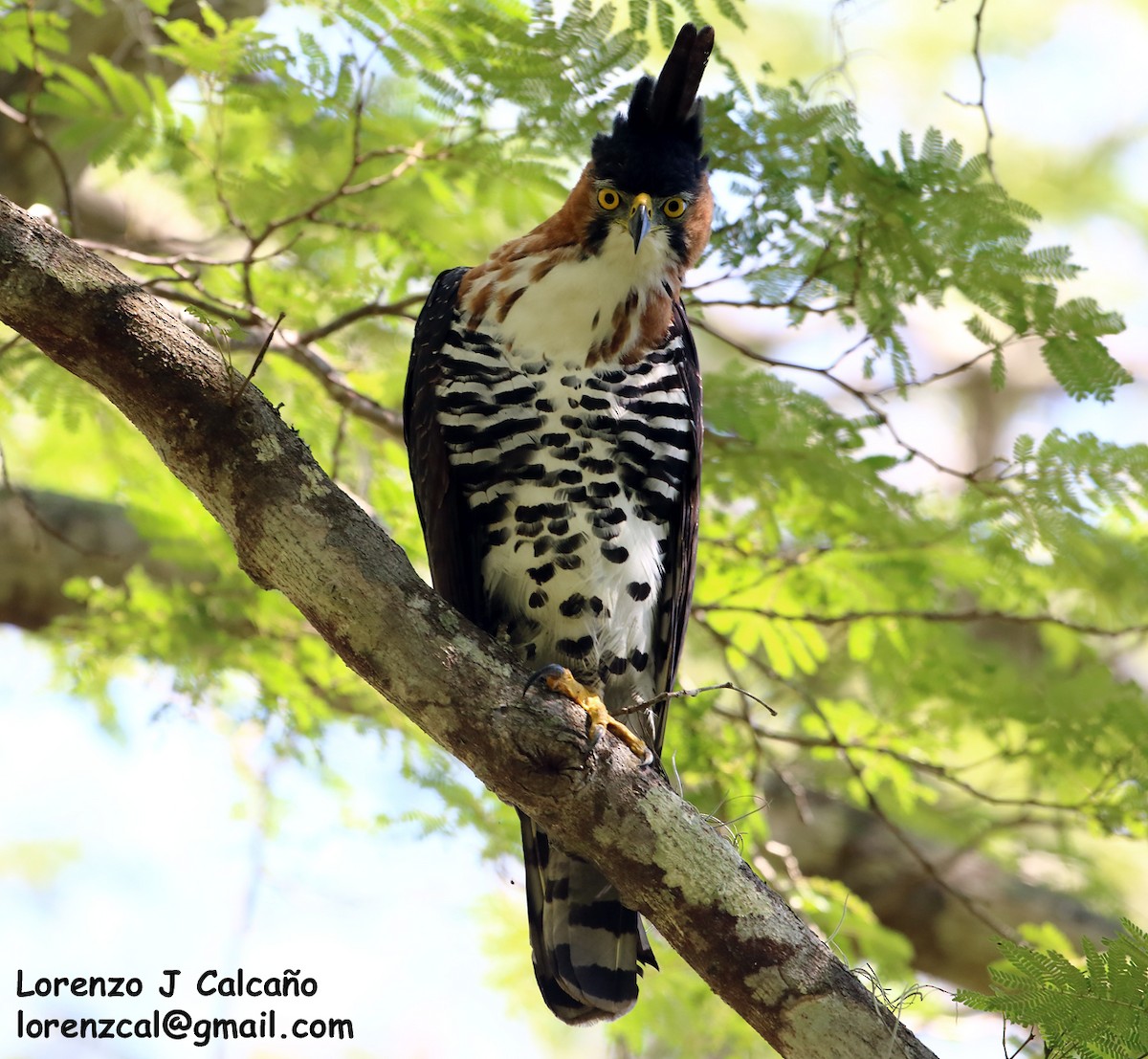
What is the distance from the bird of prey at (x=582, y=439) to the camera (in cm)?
376

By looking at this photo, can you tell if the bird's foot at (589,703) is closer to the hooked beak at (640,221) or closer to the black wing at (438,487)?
the black wing at (438,487)

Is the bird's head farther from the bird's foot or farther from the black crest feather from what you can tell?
the bird's foot

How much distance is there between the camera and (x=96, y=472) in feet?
23.5

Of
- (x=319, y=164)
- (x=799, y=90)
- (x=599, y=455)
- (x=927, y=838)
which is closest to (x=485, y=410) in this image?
(x=599, y=455)

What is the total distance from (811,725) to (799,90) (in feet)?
8.80

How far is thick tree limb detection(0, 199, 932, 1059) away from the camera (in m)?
2.70

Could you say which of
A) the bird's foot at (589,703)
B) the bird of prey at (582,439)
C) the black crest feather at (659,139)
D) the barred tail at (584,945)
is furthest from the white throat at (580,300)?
the barred tail at (584,945)

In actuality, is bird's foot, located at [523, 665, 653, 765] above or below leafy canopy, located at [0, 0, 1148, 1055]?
below

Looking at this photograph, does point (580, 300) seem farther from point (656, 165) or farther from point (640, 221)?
point (656, 165)

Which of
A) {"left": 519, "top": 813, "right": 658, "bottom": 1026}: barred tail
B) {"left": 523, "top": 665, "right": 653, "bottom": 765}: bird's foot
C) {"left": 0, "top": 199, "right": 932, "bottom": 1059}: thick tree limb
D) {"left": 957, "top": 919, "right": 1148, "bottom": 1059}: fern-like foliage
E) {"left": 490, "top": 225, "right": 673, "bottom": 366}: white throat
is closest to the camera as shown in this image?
{"left": 957, "top": 919, "right": 1148, "bottom": 1059}: fern-like foliage

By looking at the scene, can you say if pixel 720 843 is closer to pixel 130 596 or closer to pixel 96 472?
pixel 130 596

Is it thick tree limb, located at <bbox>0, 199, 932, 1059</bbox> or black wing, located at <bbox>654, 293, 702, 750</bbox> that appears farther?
black wing, located at <bbox>654, 293, 702, 750</bbox>

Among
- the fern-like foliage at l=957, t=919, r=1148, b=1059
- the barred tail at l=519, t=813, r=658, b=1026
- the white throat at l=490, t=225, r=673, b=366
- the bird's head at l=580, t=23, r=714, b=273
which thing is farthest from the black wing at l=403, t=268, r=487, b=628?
the fern-like foliage at l=957, t=919, r=1148, b=1059

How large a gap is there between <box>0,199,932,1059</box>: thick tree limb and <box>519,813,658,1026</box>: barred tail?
95cm
